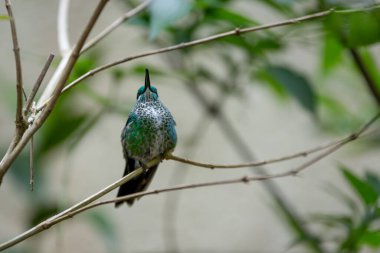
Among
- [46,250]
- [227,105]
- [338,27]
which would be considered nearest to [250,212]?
[227,105]

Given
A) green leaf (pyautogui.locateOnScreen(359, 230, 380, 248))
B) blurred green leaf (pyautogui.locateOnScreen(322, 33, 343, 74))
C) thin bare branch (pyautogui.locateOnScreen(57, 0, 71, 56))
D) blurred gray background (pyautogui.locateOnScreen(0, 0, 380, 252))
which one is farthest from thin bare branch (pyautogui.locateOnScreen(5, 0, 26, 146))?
blurred gray background (pyautogui.locateOnScreen(0, 0, 380, 252))

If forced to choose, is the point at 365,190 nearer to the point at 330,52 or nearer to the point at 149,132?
the point at 330,52

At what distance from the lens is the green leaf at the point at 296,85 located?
122 centimetres

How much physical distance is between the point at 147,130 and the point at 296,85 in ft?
2.09

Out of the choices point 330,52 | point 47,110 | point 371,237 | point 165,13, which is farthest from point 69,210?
point 330,52

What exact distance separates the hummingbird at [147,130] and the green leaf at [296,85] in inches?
22.5

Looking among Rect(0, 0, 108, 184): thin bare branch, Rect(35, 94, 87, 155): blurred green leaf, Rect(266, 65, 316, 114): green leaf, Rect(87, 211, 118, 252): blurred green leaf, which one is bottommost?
Rect(0, 0, 108, 184): thin bare branch

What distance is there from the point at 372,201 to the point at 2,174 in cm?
70

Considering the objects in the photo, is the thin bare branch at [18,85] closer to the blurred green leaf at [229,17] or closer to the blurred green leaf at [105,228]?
the blurred green leaf at [229,17]

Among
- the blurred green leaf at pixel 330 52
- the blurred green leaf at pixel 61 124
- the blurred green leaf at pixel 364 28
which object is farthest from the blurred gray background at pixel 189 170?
the blurred green leaf at pixel 364 28

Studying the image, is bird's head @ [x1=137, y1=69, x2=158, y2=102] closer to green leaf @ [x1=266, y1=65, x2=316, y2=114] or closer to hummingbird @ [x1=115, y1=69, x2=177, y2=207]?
hummingbird @ [x1=115, y1=69, x2=177, y2=207]

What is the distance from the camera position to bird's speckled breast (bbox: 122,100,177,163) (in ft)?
2.17

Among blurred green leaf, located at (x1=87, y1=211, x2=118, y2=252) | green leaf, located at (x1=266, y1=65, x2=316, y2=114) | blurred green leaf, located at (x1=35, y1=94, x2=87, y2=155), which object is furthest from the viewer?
blurred green leaf, located at (x1=87, y1=211, x2=118, y2=252)

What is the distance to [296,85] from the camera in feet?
4.11
